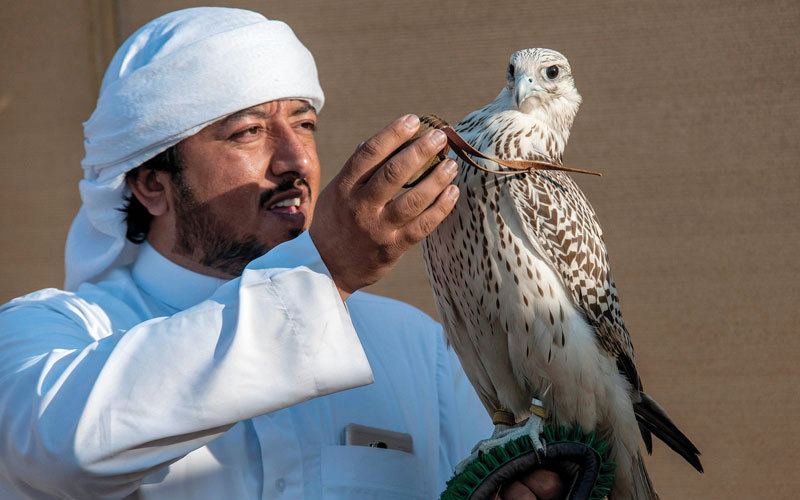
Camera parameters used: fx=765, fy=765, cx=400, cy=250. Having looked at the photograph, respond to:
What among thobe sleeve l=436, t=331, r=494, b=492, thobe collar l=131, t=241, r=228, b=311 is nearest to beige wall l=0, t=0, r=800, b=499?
thobe sleeve l=436, t=331, r=494, b=492

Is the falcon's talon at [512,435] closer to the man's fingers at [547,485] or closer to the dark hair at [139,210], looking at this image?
the man's fingers at [547,485]

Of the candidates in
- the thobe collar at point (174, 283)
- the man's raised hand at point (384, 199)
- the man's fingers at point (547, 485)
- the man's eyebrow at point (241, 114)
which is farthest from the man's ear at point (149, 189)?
the man's fingers at point (547, 485)

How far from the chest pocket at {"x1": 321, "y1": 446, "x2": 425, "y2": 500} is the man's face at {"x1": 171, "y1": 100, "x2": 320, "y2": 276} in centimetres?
46

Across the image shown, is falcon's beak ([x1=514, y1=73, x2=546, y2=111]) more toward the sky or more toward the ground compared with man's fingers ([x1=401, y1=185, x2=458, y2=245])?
more toward the sky

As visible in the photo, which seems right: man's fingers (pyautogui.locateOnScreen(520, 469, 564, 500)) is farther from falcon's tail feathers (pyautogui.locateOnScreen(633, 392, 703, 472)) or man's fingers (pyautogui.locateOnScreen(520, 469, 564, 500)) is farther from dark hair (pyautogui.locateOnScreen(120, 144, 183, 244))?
dark hair (pyautogui.locateOnScreen(120, 144, 183, 244))

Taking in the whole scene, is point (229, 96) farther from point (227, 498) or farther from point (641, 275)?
point (641, 275)

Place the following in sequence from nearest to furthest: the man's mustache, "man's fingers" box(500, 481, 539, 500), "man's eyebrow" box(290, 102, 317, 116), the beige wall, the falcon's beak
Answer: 1. "man's fingers" box(500, 481, 539, 500)
2. the falcon's beak
3. the man's mustache
4. "man's eyebrow" box(290, 102, 317, 116)
5. the beige wall

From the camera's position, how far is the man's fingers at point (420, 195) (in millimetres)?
998

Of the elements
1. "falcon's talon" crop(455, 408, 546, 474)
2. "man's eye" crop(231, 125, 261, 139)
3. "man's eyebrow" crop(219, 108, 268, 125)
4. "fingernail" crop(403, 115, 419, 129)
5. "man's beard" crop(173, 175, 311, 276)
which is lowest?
"falcon's talon" crop(455, 408, 546, 474)

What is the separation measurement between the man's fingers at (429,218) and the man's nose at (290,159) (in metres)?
0.62

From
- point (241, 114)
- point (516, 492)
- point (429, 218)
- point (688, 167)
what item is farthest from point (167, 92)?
point (688, 167)

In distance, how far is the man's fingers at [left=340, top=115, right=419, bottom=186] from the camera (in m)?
0.99

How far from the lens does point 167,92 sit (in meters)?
1.58

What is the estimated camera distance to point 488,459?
1.22m
